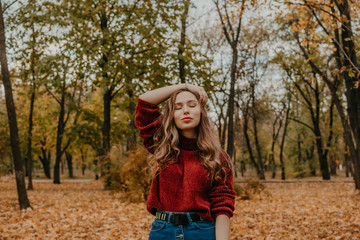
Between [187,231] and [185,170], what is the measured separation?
364mm

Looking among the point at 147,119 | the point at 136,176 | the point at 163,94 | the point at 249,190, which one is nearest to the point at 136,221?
the point at 136,176

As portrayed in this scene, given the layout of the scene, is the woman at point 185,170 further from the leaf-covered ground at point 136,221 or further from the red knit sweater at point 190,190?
the leaf-covered ground at point 136,221

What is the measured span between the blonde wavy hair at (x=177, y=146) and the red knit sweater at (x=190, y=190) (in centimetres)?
4

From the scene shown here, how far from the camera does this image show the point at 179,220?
206 cm

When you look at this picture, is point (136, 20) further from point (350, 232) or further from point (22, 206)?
point (350, 232)

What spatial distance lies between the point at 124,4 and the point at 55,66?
3996mm

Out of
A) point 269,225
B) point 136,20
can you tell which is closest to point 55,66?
point 136,20

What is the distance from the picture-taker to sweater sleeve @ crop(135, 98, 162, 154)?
238 centimetres

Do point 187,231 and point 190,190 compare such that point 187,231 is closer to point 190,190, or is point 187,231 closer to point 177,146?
point 190,190

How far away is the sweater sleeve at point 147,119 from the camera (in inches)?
93.7

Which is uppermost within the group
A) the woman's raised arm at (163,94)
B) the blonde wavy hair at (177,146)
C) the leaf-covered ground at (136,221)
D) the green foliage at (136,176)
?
the woman's raised arm at (163,94)

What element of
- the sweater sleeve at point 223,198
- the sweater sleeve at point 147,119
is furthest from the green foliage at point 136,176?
the sweater sleeve at point 223,198

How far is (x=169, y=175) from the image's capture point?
218 centimetres

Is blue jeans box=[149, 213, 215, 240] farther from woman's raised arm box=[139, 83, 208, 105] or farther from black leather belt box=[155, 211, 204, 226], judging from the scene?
woman's raised arm box=[139, 83, 208, 105]
